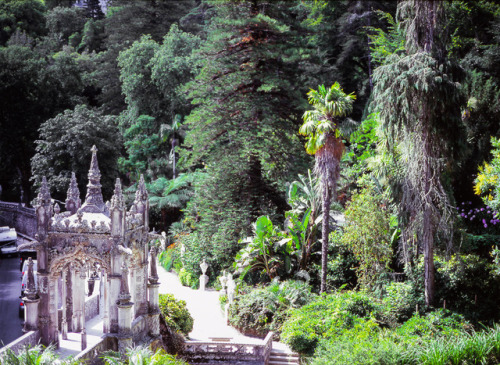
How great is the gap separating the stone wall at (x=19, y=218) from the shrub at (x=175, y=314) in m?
20.5

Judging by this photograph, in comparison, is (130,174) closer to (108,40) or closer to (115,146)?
(115,146)

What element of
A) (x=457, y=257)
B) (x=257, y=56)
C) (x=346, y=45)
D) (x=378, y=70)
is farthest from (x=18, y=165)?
(x=457, y=257)

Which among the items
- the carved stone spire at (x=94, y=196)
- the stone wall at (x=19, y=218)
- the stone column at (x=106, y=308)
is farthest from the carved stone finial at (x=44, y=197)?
the stone wall at (x=19, y=218)

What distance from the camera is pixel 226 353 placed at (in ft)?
59.3

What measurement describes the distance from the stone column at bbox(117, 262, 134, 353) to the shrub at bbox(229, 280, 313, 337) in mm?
7927

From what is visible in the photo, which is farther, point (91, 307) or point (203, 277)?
point (203, 277)

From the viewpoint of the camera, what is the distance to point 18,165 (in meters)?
40.2

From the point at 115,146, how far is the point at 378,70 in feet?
68.5

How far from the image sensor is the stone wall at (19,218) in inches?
1420

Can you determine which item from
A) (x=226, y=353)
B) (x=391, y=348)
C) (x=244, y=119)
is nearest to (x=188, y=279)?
(x=244, y=119)

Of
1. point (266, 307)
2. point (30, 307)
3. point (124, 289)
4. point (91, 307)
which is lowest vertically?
point (266, 307)

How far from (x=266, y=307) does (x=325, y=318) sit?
3.08 m

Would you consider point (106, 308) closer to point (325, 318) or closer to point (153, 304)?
point (153, 304)

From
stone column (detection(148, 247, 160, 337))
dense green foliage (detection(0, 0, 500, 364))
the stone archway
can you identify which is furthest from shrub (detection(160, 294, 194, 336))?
the stone archway
